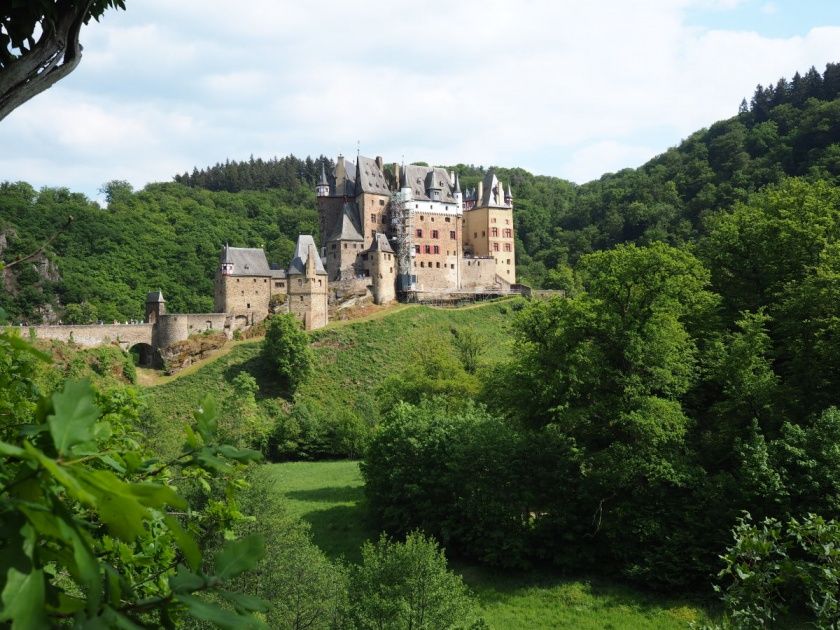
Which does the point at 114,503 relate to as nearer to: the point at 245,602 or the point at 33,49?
the point at 245,602

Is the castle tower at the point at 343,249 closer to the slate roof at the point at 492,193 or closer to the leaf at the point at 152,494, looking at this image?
the slate roof at the point at 492,193

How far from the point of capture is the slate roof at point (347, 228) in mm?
61688

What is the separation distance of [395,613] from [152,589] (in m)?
11.5

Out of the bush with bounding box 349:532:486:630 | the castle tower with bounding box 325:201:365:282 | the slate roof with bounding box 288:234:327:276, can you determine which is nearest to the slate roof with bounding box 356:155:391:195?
the castle tower with bounding box 325:201:365:282

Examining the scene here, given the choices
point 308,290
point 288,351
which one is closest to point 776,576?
point 288,351

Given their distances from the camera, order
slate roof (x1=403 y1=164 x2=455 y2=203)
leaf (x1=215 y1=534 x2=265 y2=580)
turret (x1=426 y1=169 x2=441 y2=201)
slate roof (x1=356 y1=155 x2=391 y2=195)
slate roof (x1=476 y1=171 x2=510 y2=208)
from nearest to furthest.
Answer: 1. leaf (x1=215 y1=534 x2=265 y2=580)
2. slate roof (x1=356 y1=155 x2=391 y2=195)
3. slate roof (x1=403 y1=164 x2=455 y2=203)
4. turret (x1=426 y1=169 x2=441 y2=201)
5. slate roof (x1=476 y1=171 x2=510 y2=208)

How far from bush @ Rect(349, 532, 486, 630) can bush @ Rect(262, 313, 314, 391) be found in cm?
3362

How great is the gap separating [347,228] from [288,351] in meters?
16.1

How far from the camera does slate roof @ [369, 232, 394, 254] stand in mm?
60787

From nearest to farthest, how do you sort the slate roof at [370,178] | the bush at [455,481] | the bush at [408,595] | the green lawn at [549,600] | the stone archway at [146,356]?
the bush at [408,595] → the green lawn at [549,600] → the bush at [455,481] → the stone archway at [146,356] → the slate roof at [370,178]

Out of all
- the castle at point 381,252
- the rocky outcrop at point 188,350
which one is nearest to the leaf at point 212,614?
the rocky outcrop at point 188,350

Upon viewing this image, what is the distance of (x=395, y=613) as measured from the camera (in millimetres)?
15383

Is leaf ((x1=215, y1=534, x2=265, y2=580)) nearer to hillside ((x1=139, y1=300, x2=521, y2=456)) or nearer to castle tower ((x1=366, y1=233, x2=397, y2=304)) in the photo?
hillside ((x1=139, y1=300, x2=521, y2=456))

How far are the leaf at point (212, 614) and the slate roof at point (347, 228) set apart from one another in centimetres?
5986
